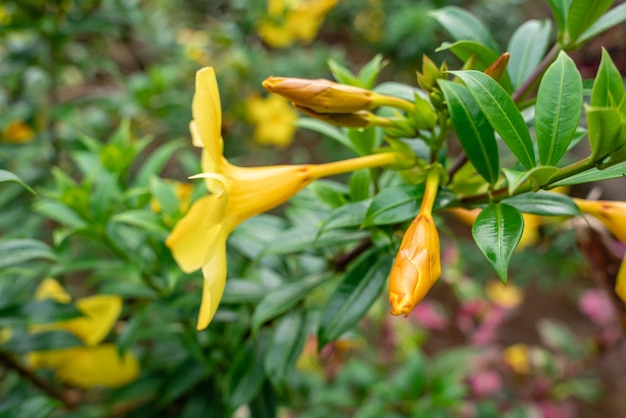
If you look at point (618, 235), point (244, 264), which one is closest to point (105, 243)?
point (244, 264)

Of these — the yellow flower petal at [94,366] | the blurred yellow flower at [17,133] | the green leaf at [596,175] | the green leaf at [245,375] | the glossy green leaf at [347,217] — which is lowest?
the yellow flower petal at [94,366]

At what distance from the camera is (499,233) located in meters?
0.43

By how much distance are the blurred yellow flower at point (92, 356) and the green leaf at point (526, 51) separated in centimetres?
78

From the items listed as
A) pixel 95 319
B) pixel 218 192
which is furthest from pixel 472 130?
pixel 95 319

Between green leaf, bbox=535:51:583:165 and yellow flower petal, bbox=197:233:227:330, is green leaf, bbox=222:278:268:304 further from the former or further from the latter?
green leaf, bbox=535:51:583:165

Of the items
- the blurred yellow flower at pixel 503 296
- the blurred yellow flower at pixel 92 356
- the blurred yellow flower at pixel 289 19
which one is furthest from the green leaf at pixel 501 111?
the blurred yellow flower at pixel 289 19

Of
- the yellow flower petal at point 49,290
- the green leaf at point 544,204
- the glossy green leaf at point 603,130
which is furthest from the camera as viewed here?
the yellow flower petal at point 49,290

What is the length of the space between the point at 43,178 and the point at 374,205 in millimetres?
1193

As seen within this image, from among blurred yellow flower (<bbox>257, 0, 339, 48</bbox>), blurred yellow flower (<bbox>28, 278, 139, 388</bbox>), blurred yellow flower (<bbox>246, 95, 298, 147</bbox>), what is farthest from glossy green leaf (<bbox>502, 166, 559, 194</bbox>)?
blurred yellow flower (<bbox>257, 0, 339, 48</bbox>)

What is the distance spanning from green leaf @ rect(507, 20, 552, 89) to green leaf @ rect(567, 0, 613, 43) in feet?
0.29

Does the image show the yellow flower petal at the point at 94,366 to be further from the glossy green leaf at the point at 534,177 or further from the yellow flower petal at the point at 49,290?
the glossy green leaf at the point at 534,177

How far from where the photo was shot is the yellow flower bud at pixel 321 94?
1.57 ft

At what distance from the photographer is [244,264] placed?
2.97 ft

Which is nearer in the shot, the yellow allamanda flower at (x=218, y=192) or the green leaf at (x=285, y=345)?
the yellow allamanda flower at (x=218, y=192)
